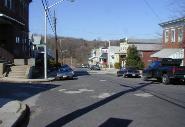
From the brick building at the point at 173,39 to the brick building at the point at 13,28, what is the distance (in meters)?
19.3

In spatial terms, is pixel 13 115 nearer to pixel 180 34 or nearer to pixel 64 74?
pixel 64 74

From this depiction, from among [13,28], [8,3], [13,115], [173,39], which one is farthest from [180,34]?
[13,115]

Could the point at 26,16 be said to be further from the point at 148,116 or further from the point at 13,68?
the point at 148,116

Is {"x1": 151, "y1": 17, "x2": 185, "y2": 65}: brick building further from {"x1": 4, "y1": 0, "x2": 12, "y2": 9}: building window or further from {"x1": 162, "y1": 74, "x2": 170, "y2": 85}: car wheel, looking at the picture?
{"x1": 4, "y1": 0, "x2": 12, "y2": 9}: building window

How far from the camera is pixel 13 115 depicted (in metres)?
13.8

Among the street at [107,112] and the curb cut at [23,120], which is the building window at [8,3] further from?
the curb cut at [23,120]

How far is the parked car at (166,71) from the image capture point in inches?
1286

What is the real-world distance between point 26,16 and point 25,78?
18.7 metres

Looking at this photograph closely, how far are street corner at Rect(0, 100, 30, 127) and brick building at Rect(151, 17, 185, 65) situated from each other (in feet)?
131

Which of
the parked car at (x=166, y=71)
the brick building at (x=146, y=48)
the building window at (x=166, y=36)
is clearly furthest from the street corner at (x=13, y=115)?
the brick building at (x=146, y=48)

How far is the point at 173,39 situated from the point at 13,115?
47.5 meters

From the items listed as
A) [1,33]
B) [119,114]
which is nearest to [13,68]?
[1,33]

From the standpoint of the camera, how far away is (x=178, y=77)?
32719mm

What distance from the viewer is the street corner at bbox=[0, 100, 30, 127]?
12.4 metres
